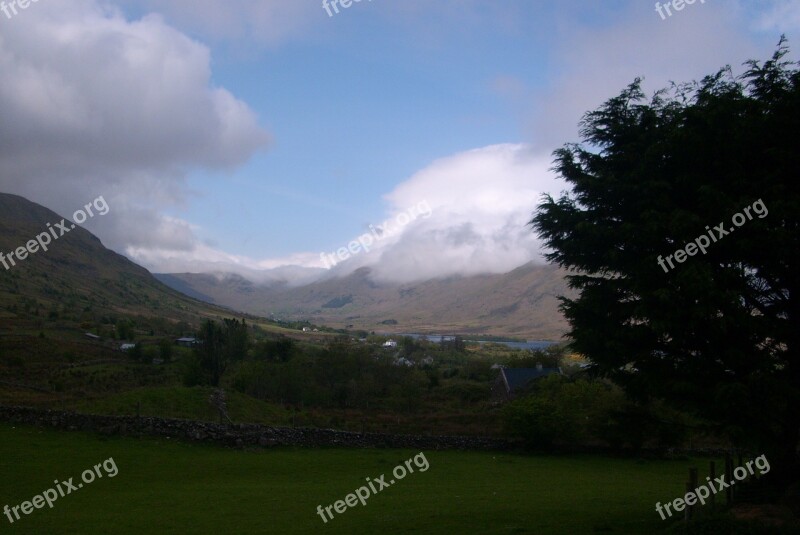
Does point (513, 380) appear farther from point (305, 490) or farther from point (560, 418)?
point (305, 490)

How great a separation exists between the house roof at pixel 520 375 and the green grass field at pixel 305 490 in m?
34.4

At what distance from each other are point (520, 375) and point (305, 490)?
186 feet

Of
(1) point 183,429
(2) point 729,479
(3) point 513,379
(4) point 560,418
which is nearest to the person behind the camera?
(2) point 729,479

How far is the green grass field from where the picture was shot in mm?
18172

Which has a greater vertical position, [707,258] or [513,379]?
[707,258]

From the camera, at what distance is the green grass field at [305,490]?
18.2m

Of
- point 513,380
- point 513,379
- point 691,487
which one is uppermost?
point 691,487

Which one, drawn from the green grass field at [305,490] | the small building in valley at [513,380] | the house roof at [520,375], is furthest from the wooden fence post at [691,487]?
the house roof at [520,375]

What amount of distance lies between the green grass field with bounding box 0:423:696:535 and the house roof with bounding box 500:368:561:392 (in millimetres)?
34408

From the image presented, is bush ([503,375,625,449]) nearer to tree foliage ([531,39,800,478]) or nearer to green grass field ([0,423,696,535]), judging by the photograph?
green grass field ([0,423,696,535])

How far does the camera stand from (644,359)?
1636 cm

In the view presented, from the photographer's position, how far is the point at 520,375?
7738 centimetres

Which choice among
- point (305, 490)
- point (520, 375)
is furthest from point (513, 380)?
point (305, 490)

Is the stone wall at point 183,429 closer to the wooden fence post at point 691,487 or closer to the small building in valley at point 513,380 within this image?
the wooden fence post at point 691,487
